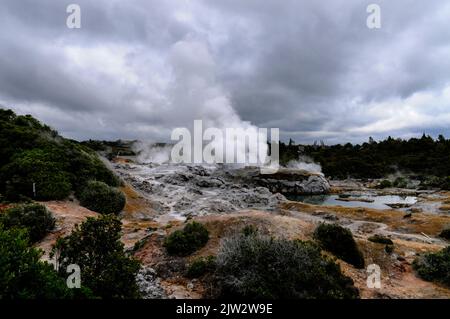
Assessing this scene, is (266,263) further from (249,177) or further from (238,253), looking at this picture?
(249,177)

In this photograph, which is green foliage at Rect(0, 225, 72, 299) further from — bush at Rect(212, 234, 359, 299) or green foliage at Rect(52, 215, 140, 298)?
bush at Rect(212, 234, 359, 299)

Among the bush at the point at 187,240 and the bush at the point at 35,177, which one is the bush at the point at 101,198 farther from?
the bush at the point at 187,240

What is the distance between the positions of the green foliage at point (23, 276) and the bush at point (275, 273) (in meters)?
4.96

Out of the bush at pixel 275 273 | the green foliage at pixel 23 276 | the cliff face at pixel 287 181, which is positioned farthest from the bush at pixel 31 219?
the cliff face at pixel 287 181

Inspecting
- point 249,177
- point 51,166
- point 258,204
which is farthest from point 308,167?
point 51,166

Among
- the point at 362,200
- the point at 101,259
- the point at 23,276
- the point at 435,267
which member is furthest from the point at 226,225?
the point at 362,200

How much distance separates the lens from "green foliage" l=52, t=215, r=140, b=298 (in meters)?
9.21

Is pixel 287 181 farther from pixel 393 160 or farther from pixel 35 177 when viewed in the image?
pixel 393 160

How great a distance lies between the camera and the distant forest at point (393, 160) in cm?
8956

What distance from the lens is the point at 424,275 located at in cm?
1357

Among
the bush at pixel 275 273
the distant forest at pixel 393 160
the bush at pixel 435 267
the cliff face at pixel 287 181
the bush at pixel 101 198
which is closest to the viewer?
the bush at pixel 275 273

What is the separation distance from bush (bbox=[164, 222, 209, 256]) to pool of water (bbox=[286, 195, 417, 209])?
4146cm
